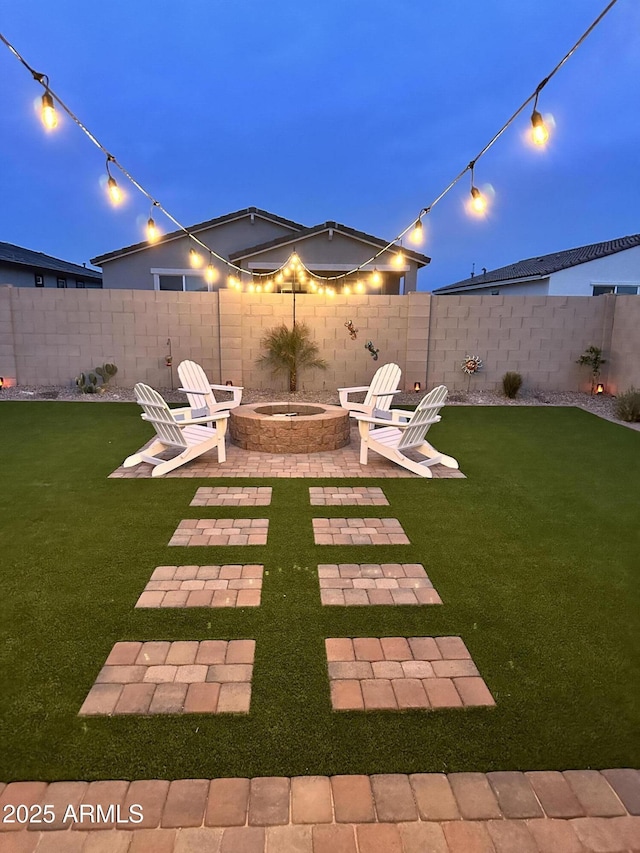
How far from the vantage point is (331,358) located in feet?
35.6

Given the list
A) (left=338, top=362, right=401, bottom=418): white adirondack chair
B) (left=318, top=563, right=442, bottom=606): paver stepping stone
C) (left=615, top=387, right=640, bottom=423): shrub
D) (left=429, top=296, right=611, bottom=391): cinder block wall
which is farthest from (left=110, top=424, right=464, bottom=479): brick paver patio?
(left=429, top=296, right=611, bottom=391): cinder block wall

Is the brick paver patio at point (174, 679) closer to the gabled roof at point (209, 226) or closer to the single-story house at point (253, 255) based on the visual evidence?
the single-story house at point (253, 255)

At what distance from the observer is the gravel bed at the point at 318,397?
1020 cm

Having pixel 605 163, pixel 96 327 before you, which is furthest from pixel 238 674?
pixel 605 163

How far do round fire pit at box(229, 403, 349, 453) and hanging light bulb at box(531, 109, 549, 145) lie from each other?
3.56 m

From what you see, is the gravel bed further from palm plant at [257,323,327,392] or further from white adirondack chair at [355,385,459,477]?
white adirondack chair at [355,385,459,477]

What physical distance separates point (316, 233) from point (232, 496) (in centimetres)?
1165

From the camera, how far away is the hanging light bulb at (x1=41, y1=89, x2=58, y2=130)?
389cm

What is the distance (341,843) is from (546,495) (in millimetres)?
3972

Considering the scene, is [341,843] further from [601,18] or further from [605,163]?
[605,163]

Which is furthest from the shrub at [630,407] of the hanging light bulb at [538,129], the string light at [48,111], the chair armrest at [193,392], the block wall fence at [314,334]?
the string light at [48,111]

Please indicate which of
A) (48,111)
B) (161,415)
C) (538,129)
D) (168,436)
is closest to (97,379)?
(168,436)

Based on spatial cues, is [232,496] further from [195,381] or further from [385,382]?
[385,382]

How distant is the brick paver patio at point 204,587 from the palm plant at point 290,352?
24.5 feet
